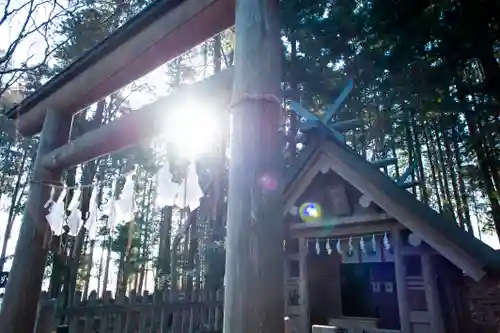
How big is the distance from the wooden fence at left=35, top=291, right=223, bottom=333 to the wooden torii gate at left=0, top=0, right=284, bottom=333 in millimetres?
1476

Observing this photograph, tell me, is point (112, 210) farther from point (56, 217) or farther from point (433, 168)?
point (433, 168)

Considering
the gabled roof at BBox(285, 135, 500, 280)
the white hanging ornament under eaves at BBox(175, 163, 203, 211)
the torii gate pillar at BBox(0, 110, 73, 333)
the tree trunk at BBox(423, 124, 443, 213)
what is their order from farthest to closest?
the tree trunk at BBox(423, 124, 443, 213), the gabled roof at BBox(285, 135, 500, 280), the torii gate pillar at BBox(0, 110, 73, 333), the white hanging ornament under eaves at BBox(175, 163, 203, 211)

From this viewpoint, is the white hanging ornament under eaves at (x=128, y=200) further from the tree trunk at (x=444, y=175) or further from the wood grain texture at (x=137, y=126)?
the tree trunk at (x=444, y=175)

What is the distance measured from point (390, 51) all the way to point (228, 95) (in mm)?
8005

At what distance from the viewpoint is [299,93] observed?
11.0 metres

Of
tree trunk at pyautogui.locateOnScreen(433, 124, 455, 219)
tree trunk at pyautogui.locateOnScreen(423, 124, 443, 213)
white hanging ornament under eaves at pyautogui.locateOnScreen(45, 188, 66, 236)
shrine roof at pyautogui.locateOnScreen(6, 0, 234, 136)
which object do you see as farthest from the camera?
tree trunk at pyautogui.locateOnScreen(423, 124, 443, 213)

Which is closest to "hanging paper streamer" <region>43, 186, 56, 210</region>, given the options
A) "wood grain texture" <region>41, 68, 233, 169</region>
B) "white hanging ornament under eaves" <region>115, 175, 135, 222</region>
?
"wood grain texture" <region>41, 68, 233, 169</region>

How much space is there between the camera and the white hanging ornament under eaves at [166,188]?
8.01 feet

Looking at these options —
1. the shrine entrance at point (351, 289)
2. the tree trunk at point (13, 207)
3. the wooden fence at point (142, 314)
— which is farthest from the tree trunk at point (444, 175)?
the tree trunk at point (13, 207)

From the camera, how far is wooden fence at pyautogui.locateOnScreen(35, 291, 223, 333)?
439cm

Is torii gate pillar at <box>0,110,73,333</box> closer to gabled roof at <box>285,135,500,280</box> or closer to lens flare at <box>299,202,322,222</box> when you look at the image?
gabled roof at <box>285,135,500,280</box>

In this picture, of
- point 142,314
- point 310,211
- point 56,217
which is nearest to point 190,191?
point 56,217

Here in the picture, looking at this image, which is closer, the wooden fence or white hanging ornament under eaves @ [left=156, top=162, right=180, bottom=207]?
white hanging ornament under eaves @ [left=156, top=162, right=180, bottom=207]

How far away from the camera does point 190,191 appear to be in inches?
92.7
